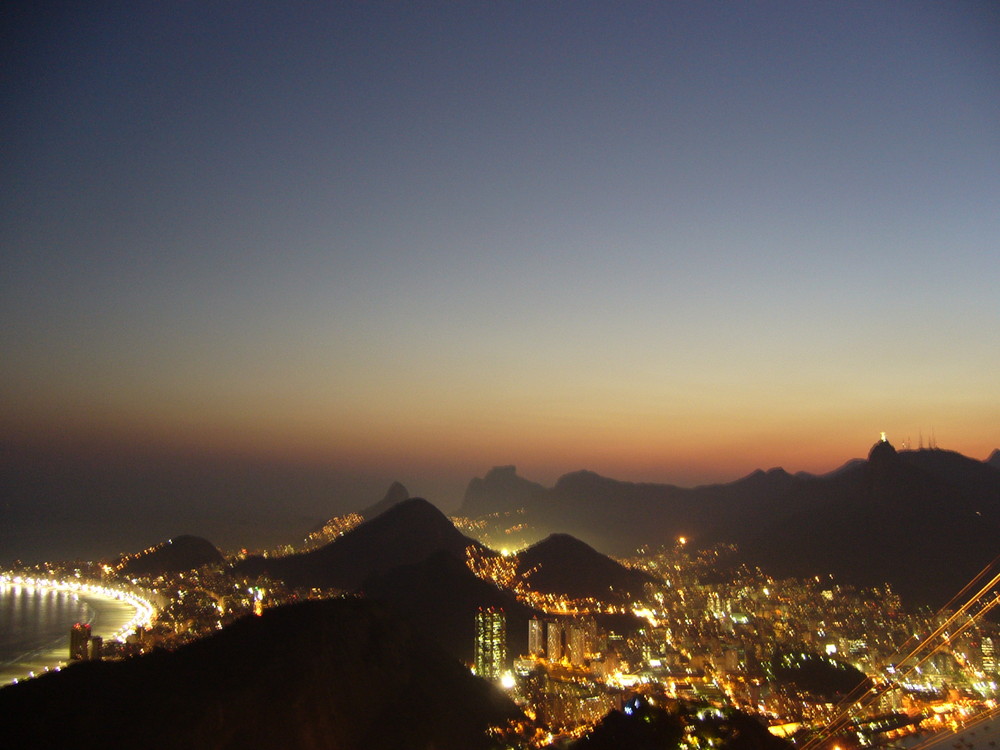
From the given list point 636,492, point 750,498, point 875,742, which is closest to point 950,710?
point 875,742

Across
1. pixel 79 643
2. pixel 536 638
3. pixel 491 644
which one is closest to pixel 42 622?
pixel 79 643

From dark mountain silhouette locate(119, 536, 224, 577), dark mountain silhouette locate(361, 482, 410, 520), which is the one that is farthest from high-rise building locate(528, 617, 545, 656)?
dark mountain silhouette locate(361, 482, 410, 520)

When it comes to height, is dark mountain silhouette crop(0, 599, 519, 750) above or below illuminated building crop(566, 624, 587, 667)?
above

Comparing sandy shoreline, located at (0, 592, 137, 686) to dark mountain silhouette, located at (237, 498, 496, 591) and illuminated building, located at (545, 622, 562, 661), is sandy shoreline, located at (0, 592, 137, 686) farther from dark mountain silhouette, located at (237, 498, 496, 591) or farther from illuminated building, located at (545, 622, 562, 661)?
illuminated building, located at (545, 622, 562, 661)

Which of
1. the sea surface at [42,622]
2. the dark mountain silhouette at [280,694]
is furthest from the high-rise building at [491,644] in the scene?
the sea surface at [42,622]

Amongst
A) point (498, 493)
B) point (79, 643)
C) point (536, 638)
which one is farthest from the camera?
point (498, 493)

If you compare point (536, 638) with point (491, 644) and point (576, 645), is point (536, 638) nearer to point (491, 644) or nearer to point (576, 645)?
point (576, 645)
